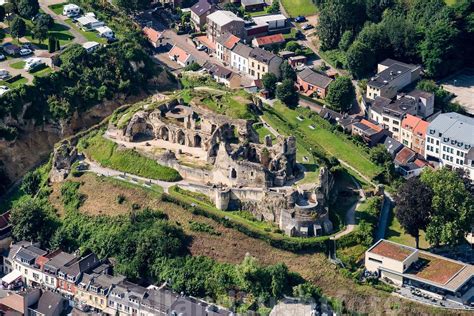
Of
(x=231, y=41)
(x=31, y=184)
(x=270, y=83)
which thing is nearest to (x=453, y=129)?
(x=270, y=83)

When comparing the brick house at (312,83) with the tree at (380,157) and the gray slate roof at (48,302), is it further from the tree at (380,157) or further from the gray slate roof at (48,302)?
the gray slate roof at (48,302)

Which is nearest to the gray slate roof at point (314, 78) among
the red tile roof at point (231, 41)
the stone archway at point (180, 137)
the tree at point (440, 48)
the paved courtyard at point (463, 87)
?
the red tile roof at point (231, 41)

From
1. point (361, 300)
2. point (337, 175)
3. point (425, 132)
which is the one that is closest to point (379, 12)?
point (425, 132)

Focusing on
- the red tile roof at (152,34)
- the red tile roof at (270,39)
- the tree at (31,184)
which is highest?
the red tile roof at (270,39)

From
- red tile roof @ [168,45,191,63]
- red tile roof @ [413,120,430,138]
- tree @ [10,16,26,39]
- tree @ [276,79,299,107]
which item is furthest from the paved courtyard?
tree @ [10,16,26,39]

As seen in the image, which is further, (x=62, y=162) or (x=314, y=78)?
(x=314, y=78)

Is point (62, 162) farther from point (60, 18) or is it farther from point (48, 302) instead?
point (60, 18)
